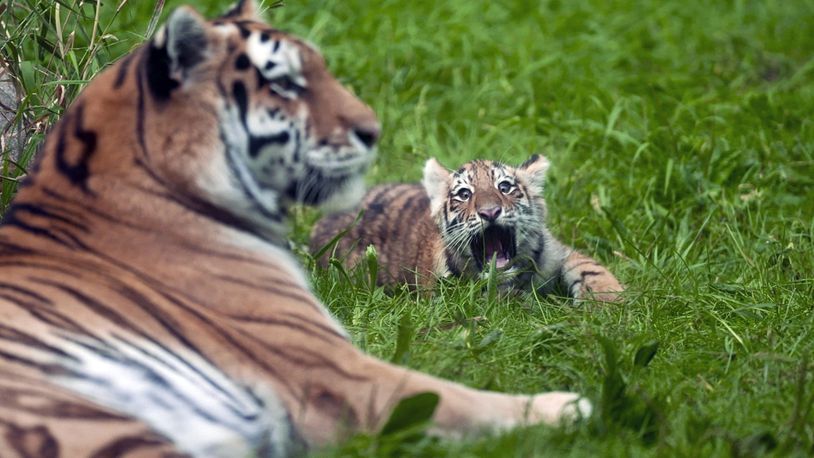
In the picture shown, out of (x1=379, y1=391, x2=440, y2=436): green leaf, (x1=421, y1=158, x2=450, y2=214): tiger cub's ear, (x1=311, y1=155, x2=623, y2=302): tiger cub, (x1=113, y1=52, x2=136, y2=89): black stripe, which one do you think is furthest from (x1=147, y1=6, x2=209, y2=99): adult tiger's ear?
(x1=421, y1=158, x2=450, y2=214): tiger cub's ear

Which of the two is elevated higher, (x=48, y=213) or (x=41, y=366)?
(x=48, y=213)

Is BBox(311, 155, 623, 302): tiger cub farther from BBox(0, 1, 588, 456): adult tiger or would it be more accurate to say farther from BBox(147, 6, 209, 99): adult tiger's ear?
BBox(147, 6, 209, 99): adult tiger's ear

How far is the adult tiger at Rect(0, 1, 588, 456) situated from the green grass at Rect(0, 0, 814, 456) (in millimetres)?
174

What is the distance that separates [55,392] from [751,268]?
3.30 metres

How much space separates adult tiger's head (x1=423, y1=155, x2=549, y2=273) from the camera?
559 cm

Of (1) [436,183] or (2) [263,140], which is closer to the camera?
(2) [263,140]

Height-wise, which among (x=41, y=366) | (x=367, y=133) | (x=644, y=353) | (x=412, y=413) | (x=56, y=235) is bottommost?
(x=644, y=353)

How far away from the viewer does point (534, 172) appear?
5.93 meters

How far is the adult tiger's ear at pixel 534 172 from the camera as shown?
5.90 meters

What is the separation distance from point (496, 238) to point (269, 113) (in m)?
2.48

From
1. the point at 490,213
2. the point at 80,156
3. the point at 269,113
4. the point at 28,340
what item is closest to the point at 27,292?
the point at 28,340

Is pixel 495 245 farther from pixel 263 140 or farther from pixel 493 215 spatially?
pixel 263 140

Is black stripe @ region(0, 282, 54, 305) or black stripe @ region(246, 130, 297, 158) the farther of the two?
black stripe @ region(246, 130, 297, 158)

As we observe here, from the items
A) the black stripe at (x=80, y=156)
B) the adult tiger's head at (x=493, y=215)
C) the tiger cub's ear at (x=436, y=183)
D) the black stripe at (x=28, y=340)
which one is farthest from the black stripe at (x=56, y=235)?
the tiger cub's ear at (x=436, y=183)
